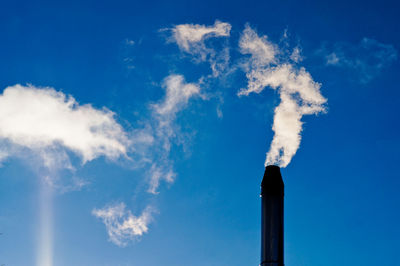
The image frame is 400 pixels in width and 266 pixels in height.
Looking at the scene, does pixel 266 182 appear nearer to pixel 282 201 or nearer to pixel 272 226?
pixel 282 201

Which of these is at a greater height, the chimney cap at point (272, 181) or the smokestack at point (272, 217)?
the chimney cap at point (272, 181)

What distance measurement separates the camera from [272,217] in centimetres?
1589

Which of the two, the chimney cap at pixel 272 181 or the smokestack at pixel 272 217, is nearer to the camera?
the smokestack at pixel 272 217

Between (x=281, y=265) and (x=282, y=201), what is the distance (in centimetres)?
265

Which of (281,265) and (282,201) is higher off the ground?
(282,201)

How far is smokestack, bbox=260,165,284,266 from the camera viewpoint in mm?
15086

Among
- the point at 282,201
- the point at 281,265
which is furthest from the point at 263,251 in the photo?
the point at 282,201

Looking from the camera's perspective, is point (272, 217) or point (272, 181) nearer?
point (272, 217)

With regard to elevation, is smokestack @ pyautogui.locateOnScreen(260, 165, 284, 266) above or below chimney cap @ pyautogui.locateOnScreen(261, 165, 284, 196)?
below

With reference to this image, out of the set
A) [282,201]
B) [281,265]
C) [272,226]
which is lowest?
[281,265]

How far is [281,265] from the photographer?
1508 cm

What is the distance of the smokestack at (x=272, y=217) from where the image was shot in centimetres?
1509

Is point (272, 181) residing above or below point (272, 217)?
above

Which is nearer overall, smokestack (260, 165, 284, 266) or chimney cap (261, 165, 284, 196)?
smokestack (260, 165, 284, 266)
